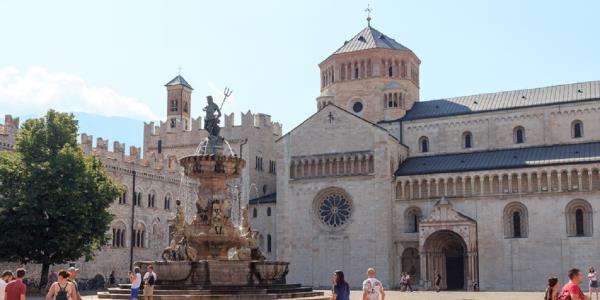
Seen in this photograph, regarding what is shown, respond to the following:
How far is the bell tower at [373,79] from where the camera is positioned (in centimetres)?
6575

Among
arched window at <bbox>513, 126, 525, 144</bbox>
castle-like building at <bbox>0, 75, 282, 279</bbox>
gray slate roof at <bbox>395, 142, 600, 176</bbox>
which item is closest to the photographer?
gray slate roof at <bbox>395, 142, 600, 176</bbox>

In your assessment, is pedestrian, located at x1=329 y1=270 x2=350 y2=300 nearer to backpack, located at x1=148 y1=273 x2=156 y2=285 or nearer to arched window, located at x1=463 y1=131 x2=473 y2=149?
backpack, located at x1=148 y1=273 x2=156 y2=285

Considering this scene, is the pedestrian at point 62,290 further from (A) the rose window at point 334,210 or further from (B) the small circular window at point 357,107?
(B) the small circular window at point 357,107

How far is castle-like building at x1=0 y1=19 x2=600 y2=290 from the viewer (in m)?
53.9

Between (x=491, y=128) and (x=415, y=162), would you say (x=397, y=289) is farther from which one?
(x=491, y=128)

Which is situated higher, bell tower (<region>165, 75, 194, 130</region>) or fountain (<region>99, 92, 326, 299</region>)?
bell tower (<region>165, 75, 194, 130</region>)

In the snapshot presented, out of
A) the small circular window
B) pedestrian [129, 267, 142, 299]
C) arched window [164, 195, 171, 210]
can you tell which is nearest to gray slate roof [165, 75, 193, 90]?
arched window [164, 195, 171, 210]

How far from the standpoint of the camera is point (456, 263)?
57594 millimetres

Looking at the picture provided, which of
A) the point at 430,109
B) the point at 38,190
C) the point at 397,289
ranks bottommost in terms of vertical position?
the point at 397,289

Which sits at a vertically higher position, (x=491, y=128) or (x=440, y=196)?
(x=491, y=128)

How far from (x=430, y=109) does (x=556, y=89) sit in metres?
10.3

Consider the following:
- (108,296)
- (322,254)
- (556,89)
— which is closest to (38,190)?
(108,296)

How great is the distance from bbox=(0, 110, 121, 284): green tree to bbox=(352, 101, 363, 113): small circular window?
28466 millimetres

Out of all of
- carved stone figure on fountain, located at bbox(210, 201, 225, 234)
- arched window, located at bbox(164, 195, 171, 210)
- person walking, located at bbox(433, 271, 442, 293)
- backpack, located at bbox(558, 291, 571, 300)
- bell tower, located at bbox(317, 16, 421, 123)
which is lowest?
person walking, located at bbox(433, 271, 442, 293)
